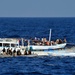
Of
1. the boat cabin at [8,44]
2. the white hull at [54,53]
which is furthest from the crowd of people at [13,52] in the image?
the white hull at [54,53]

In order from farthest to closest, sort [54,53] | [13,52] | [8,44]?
[8,44] < [54,53] < [13,52]

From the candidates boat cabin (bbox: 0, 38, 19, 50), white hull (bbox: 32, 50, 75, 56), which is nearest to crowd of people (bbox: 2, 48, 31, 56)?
boat cabin (bbox: 0, 38, 19, 50)

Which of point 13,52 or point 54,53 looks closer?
point 13,52

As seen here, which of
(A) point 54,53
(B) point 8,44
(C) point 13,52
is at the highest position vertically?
(B) point 8,44

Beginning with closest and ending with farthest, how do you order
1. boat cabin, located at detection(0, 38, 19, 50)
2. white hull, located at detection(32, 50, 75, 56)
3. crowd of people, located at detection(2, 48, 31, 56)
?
crowd of people, located at detection(2, 48, 31, 56) → white hull, located at detection(32, 50, 75, 56) → boat cabin, located at detection(0, 38, 19, 50)

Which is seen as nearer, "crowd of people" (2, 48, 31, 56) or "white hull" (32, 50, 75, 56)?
"crowd of people" (2, 48, 31, 56)

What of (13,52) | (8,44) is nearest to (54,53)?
(13,52)

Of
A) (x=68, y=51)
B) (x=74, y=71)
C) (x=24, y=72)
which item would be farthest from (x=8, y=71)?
(x=68, y=51)

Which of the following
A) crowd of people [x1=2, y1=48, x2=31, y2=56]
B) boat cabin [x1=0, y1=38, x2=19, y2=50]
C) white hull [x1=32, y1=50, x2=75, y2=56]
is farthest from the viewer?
boat cabin [x1=0, y1=38, x2=19, y2=50]

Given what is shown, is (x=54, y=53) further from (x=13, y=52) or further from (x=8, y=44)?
(x=8, y=44)

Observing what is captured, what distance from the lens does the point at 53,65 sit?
98.2m

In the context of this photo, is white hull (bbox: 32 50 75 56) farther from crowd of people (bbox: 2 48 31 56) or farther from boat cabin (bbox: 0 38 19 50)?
boat cabin (bbox: 0 38 19 50)

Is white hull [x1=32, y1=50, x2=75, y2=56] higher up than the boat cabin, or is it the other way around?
the boat cabin

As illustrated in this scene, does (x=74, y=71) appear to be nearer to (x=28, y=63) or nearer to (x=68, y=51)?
(x=28, y=63)
